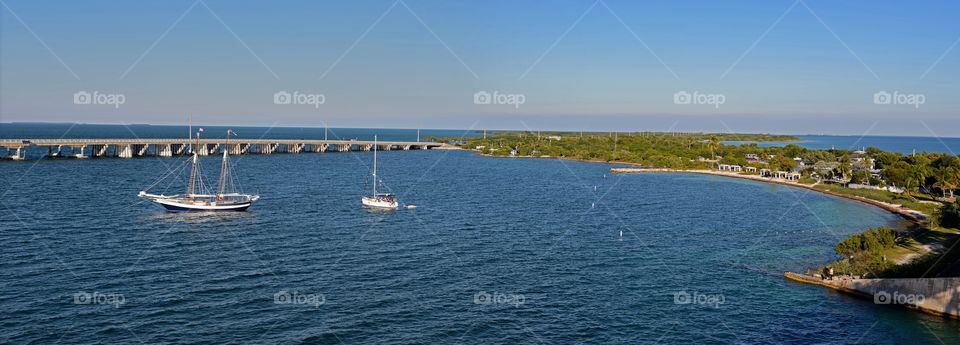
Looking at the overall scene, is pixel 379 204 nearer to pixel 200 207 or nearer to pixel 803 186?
pixel 200 207

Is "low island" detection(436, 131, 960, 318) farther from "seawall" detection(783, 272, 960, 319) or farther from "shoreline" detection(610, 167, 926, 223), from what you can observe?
"shoreline" detection(610, 167, 926, 223)

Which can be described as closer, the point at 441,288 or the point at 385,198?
the point at 441,288

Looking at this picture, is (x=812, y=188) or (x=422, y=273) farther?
(x=812, y=188)

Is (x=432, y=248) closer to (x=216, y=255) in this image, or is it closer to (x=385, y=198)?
(x=216, y=255)

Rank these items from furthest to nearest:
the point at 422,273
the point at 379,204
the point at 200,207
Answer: the point at 379,204 → the point at 200,207 → the point at 422,273

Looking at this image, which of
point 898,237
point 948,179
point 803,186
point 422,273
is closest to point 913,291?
point 898,237

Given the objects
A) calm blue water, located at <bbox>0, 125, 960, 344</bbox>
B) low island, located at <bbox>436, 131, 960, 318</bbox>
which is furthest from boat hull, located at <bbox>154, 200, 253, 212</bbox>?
low island, located at <bbox>436, 131, 960, 318</bbox>

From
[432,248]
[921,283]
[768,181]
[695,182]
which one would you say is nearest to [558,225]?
[432,248]

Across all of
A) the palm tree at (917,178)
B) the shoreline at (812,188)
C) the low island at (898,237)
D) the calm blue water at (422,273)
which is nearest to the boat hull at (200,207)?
the calm blue water at (422,273)
